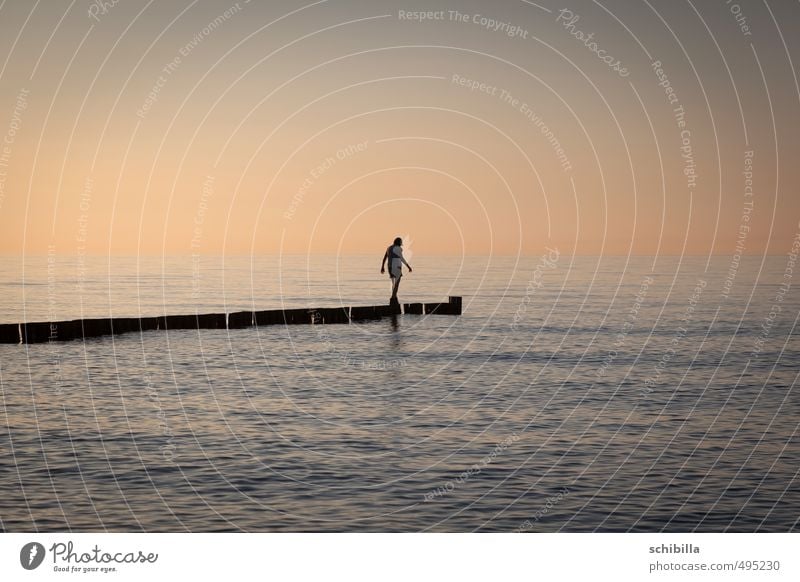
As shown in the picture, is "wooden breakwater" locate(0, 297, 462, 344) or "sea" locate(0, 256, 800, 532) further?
"wooden breakwater" locate(0, 297, 462, 344)

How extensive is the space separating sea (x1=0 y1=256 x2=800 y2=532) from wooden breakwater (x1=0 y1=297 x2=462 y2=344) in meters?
0.81

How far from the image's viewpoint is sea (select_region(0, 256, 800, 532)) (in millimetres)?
12633

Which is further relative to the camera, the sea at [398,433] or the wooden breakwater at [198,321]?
the wooden breakwater at [198,321]

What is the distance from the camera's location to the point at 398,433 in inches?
695

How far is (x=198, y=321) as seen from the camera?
38406 millimetres

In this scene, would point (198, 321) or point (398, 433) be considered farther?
point (198, 321)

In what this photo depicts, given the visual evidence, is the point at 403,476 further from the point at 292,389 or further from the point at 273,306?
the point at 273,306

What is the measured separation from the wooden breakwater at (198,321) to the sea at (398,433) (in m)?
0.81

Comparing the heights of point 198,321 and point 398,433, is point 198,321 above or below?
above

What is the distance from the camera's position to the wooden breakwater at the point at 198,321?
3294cm

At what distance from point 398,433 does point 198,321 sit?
22426mm

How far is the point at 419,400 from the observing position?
21422mm

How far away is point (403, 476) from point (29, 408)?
9.65 meters
